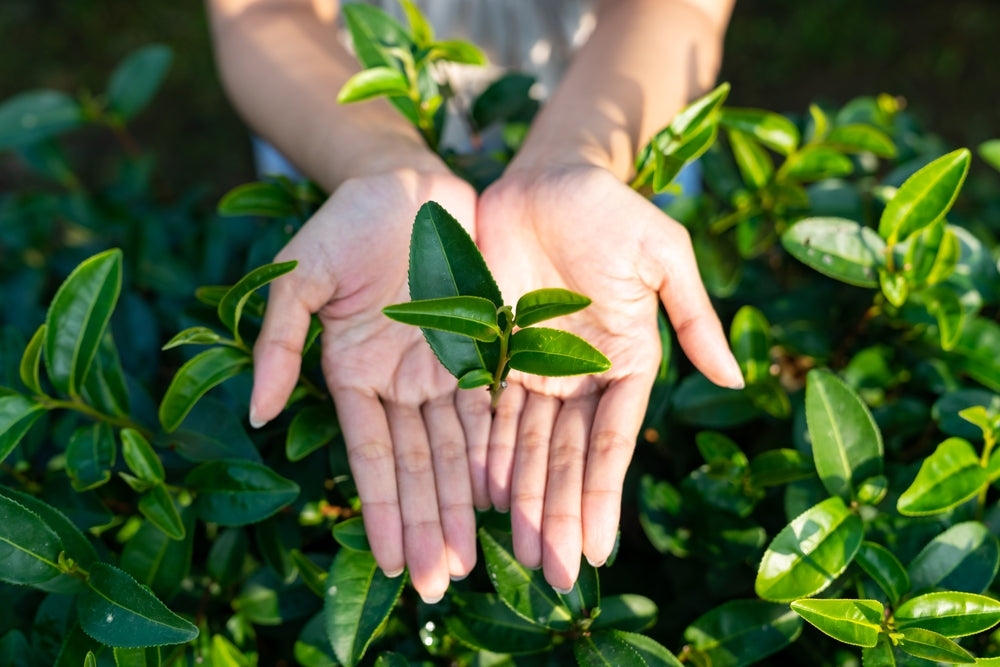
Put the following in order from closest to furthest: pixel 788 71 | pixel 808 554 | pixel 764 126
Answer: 1. pixel 808 554
2. pixel 764 126
3. pixel 788 71

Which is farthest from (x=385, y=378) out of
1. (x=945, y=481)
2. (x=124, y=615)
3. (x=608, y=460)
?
(x=945, y=481)

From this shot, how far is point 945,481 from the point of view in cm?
114

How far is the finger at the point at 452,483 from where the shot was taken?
1.20m

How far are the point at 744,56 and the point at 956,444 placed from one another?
287 centimetres

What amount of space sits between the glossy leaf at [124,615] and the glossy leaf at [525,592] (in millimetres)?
→ 422

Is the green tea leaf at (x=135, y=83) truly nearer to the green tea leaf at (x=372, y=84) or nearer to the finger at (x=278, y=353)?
the green tea leaf at (x=372, y=84)

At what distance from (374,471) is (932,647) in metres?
0.81

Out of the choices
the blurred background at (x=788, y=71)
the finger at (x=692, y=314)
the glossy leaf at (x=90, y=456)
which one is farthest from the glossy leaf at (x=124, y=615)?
the blurred background at (x=788, y=71)

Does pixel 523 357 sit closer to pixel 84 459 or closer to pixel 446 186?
pixel 446 186

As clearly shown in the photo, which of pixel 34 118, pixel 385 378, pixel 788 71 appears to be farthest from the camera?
pixel 788 71

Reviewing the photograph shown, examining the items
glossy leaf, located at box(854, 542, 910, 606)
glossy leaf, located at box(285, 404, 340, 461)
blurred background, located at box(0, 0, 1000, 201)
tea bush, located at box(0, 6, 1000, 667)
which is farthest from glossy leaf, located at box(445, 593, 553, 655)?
blurred background, located at box(0, 0, 1000, 201)

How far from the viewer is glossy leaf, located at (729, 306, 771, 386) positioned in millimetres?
1363

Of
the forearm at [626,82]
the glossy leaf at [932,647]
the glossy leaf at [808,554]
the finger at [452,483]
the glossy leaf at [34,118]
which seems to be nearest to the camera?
the glossy leaf at [932,647]

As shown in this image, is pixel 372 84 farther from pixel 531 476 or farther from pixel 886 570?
pixel 886 570
